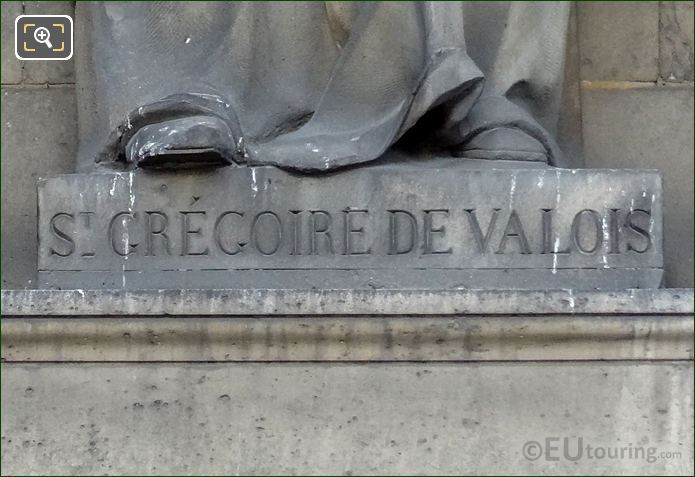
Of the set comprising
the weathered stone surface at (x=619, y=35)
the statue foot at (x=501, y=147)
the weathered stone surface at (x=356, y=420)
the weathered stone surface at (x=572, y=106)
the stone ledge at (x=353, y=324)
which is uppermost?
the weathered stone surface at (x=619, y=35)

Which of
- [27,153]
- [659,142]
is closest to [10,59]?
[27,153]

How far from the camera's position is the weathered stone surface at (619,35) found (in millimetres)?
5316

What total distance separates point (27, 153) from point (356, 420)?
1.21m

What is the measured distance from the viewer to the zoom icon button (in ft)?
17.2

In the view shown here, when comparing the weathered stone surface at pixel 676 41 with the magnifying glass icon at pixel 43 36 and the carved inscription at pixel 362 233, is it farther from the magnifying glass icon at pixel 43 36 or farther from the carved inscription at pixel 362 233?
the magnifying glass icon at pixel 43 36

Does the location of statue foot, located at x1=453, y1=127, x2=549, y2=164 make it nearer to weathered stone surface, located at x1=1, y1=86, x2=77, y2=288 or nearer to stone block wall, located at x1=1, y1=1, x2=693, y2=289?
stone block wall, located at x1=1, y1=1, x2=693, y2=289

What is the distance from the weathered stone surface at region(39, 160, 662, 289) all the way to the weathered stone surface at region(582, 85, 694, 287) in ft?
1.43

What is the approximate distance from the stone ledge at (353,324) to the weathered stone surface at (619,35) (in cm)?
87

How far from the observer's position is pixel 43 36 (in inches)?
208

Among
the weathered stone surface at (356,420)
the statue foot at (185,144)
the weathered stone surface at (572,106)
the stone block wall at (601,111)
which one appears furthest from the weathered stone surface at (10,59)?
the weathered stone surface at (572,106)

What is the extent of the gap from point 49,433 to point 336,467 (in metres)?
0.66

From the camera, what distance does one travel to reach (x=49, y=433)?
4.67 meters

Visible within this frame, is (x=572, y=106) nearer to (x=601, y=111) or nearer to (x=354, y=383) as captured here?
(x=601, y=111)

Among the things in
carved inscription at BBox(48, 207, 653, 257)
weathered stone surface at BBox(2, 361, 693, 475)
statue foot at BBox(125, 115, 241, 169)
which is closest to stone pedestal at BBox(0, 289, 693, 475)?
weathered stone surface at BBox(2, 361, 693, 475)
